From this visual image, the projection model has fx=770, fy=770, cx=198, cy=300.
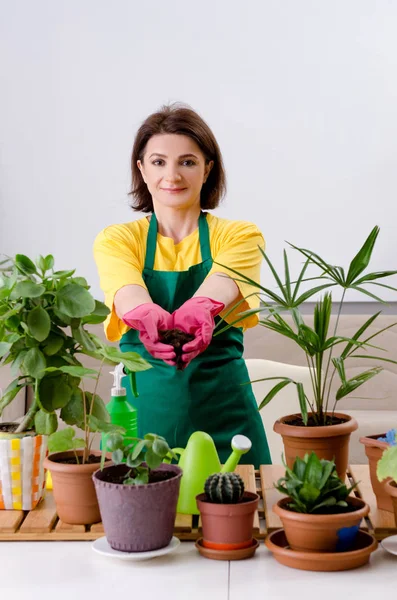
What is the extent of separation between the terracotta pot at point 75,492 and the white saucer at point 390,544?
40cm

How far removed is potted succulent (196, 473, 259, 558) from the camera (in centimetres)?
101

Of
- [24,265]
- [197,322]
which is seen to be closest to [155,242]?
[197,322]

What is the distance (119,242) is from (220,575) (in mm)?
1045

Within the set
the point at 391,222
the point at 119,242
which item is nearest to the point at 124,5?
the point at 391,222

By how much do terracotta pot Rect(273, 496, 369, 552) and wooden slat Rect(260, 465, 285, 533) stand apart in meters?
0.09

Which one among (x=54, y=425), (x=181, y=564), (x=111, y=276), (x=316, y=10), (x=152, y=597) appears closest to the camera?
(x=152, y=597)

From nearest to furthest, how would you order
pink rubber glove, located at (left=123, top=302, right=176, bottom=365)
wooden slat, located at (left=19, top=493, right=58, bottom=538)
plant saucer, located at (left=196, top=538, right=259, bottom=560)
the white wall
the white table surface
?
the white table surface, plant saucer, located at (left=196, top=538, right=259, bottom=560), wooden slat, located at (left=19, top=493, right=58, bottom=538), pink rubber glove, located at (left=123, top=302, right=176, bottom=365), the white wall

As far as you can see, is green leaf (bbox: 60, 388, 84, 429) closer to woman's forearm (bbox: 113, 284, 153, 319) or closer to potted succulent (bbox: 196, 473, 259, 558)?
potted succulent (bbox: 196, 473, 259, 558)

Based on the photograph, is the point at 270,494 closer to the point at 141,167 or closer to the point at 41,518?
the point at 41,518

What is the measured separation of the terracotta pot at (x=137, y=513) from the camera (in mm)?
987

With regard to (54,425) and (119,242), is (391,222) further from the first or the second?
(54,425)

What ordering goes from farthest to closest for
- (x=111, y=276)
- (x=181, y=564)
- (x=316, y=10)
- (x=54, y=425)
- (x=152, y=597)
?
(x=316, y=10) < (x=111, y=276) < (x=54, y=425) < (x=181, y=564) < (x=152, y=597)

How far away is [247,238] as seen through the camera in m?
1.84

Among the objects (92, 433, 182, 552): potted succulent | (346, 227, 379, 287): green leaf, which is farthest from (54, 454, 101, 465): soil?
(346, 227, 379, 287): green leaf
